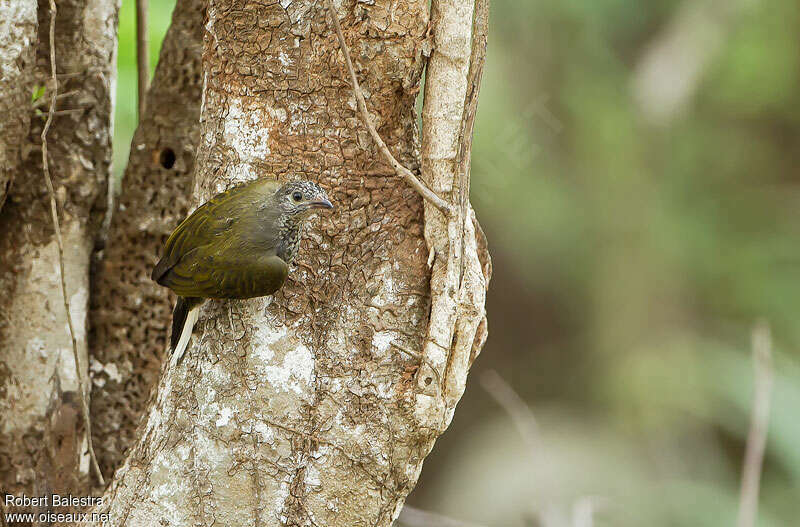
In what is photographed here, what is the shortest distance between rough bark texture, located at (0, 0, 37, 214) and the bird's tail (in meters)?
0.84

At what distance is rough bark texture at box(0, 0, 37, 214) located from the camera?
9.46ft

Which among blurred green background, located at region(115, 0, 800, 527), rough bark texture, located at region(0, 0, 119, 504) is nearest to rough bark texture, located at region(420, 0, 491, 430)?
rough bark texture, located at region(0, 0, 119, 504)

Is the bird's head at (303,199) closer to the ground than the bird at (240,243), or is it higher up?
higher up

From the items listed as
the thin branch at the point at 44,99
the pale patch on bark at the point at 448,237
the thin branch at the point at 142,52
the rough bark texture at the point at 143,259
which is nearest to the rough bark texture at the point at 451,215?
the pale patch on bark at the point at 448,237

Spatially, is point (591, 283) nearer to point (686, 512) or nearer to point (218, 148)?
point (686, 512)

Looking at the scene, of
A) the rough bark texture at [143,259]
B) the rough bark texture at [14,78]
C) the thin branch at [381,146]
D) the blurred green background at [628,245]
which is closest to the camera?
the thin branch at [381,146]

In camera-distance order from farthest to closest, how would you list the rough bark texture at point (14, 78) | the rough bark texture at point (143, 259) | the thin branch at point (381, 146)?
1. the rough bark texture at point (143, 259)
2. the rough bark texture at point (14, 78)
3. the thin branch at point (381, 146)

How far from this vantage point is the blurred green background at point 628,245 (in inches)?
251

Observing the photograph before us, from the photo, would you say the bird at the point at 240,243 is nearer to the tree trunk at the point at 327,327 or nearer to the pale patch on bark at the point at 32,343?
the tree trunk at the point at 327,327

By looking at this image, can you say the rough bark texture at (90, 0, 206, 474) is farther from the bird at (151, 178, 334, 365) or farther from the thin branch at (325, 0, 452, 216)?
the thin branch at (325, 0, 452, 216)

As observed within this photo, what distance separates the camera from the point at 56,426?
3186 millimetres

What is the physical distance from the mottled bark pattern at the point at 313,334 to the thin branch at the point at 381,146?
129 millimetres

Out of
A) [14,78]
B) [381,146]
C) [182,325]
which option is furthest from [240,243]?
[14,78]

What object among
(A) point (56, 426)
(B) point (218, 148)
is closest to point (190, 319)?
(B) point (218, 148)
